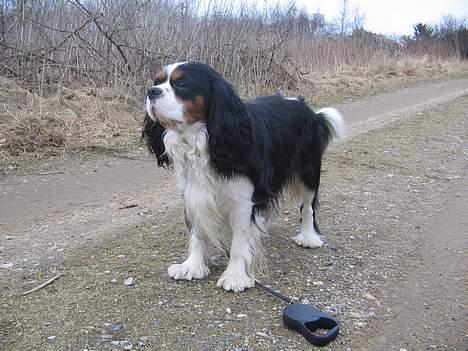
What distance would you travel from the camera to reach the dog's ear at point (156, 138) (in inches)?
136

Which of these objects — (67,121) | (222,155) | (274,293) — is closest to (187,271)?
(274,293)

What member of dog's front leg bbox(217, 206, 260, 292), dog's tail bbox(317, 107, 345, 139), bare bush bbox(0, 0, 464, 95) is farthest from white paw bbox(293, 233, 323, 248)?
bare bush bbox(0, 0, 464, 95)

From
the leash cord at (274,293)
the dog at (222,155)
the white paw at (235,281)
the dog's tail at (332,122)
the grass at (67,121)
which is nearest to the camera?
the dog at (222,155)

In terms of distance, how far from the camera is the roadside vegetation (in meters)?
7.72

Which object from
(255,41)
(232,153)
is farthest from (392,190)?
(255,41)

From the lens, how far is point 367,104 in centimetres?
1267

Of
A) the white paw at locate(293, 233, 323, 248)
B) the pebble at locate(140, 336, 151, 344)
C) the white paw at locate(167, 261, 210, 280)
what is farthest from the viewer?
the white paw at locate(293, 233, 323, 248)

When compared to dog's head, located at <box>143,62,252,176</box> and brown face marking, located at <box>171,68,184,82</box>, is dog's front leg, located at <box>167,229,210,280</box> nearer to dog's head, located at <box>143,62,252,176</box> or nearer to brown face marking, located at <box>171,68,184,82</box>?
dog's head, located at <box>143,62,252,176</box>

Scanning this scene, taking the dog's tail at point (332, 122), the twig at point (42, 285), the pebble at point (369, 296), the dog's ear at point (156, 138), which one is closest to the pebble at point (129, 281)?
A: the twig at point (42, 285)

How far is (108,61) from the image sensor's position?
9.66 m

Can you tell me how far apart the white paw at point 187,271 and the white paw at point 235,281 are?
17cm

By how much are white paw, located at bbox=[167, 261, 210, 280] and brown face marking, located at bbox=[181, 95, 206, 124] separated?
1.01m

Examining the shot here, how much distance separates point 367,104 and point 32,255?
10.1 metres

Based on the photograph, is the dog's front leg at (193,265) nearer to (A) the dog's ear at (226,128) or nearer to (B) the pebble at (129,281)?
(B) the pebble at (129,281)
